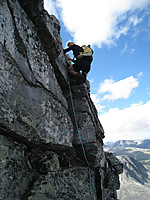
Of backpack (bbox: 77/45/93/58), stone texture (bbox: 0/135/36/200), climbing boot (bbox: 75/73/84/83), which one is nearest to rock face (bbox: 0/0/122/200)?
stone texture (bbox: 0/135/36/200)

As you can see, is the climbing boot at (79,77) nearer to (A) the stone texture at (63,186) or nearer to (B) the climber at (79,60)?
(B) the climber at (79,60)

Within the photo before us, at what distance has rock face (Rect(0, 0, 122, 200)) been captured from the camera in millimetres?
4672

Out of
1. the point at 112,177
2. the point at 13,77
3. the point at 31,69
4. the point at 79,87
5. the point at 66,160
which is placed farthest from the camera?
the point at 112,177

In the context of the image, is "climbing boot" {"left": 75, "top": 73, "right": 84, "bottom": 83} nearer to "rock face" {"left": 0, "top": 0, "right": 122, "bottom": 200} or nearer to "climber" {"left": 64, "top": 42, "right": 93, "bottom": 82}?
"climber" {"left": 64, "top": 42, "right": 93, "bottom": 82}

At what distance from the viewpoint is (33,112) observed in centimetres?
577

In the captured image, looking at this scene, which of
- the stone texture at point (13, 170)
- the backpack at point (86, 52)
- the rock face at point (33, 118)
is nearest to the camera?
the stone texture at point (13, 170)

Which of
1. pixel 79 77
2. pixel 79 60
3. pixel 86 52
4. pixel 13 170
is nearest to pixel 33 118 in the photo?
pixel 13 170

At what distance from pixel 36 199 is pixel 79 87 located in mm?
7447

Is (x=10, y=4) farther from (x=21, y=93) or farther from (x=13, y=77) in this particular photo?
(x=21, y=93)

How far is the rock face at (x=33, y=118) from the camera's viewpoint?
15.3 ft

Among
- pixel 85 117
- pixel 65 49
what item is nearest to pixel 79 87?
pixel 85 117

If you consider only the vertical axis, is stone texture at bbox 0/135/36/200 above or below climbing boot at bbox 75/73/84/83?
below

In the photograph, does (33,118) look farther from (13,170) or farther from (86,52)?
(86,52)

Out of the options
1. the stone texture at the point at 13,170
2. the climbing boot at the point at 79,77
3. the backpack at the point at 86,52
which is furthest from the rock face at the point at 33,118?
the backpack at the point at 86,52
